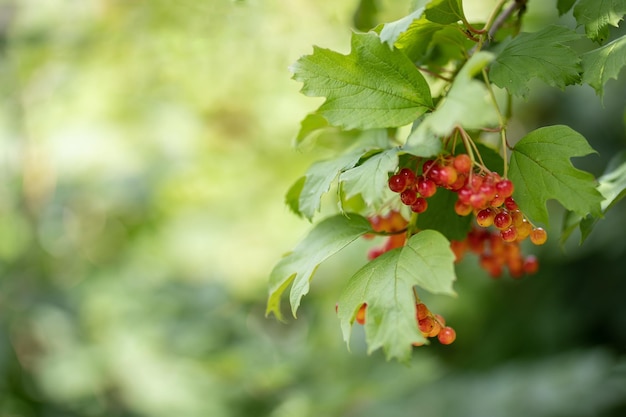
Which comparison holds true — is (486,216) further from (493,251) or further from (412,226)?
(493,251)

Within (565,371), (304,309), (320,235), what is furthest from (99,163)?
(320,235)

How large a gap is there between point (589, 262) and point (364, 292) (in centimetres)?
215

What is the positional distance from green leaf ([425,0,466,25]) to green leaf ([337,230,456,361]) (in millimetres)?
237

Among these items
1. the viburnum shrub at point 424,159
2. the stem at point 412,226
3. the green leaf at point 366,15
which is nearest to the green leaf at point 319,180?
the viburnum shrub at point 424,159

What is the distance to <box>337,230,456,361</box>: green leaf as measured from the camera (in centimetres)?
66

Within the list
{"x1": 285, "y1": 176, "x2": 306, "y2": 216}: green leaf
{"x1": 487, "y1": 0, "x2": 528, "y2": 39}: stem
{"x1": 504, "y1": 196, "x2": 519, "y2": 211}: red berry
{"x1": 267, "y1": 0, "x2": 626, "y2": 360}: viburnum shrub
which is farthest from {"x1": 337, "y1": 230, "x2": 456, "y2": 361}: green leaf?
{"x1": 487, "y1": 0, "x2": 528, "y2": 39}: stem

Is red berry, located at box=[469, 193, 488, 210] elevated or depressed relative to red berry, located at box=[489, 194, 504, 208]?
elevated

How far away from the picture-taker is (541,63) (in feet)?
2.44

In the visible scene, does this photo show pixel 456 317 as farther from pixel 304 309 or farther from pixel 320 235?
pixel 320 235

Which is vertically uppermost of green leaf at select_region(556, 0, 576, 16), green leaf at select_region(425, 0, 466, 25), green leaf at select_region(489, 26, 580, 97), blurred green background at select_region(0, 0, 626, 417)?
green leaf at select_region(425, 0, 466, 25)

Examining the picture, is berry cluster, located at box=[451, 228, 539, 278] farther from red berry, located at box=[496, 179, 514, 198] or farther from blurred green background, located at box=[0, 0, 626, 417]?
blurred green background, located at box=[0, 0, 626, 417]

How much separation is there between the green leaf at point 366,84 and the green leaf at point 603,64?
7.2 inches

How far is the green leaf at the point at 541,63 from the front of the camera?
29.1 inches

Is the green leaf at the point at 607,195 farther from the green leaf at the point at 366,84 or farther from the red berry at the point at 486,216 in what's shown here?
the green leaf at the point at 366,84
